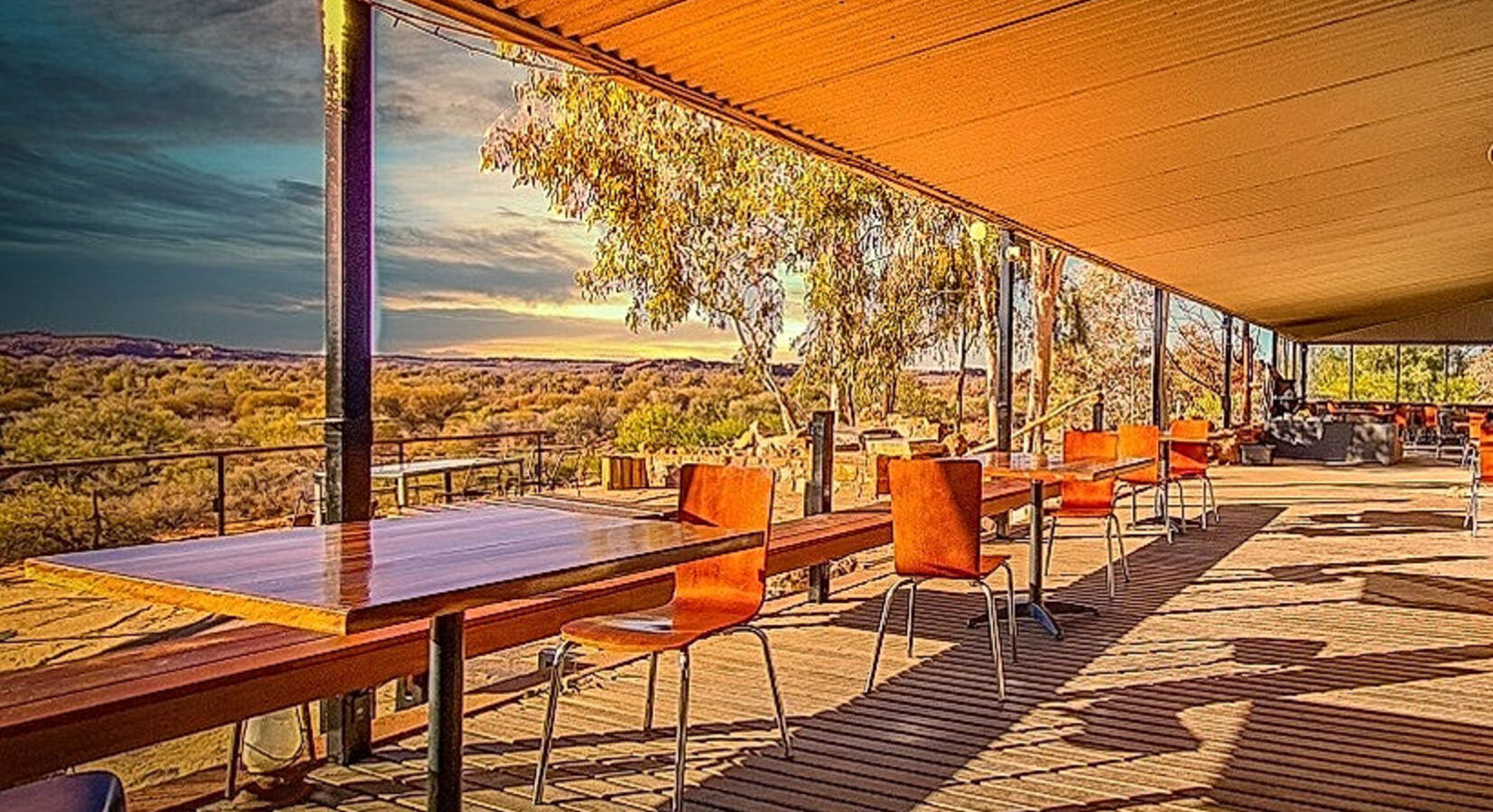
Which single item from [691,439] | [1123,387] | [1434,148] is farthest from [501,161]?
[1123,387]

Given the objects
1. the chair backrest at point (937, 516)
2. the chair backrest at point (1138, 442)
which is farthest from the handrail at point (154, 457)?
the chair backrest at point (1138, 442)

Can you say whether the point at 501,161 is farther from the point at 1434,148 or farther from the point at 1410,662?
the point at 1410,662

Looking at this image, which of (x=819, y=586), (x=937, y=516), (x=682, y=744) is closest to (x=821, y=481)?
(x=819, y=586)

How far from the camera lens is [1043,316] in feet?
46.9

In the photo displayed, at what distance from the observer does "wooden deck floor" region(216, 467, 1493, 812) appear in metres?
3.17

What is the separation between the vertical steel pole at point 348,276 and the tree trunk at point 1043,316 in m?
11.7

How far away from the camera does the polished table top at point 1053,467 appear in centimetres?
512

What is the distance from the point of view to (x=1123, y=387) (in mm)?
22281

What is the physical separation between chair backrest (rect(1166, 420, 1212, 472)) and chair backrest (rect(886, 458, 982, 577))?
Answer: 502 centimetres

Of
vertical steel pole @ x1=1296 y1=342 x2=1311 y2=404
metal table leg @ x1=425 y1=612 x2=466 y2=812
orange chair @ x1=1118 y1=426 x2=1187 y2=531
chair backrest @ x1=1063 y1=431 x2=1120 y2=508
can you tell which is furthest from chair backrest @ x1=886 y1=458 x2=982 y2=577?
vertical steel pole @ x1=1296 y1=342 x2=1311 y2=404

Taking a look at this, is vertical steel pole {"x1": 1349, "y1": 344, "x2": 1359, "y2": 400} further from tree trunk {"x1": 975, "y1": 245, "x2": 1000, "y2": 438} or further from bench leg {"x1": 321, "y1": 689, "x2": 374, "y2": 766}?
bench leg {"x1": 321, "y1": 689, "x2": 374, "y2": 766}

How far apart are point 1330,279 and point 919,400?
22.3ft

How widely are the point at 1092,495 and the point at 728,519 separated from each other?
A: 3.71 m

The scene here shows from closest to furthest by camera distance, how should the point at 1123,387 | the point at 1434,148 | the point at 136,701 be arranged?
1. the point at 136,701
2. the point at 1434,148
3. the point at 1123,387
